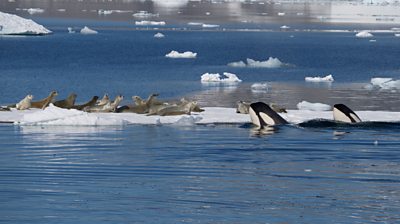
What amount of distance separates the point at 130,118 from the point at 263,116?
319 cm

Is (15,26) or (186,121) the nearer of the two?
(186,121)

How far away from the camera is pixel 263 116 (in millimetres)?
22656

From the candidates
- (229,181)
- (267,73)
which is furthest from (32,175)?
(267,73)

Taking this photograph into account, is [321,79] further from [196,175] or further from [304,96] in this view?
[196,175]

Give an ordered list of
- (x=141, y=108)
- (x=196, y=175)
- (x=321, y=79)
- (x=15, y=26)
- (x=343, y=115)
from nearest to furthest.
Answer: (x=196, y=175)
(x=343, y=115)
(x=141, y=108)
(x=321, y=79)
(x=15, y=26)

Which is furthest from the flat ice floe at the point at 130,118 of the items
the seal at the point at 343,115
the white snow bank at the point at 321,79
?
the white snow bank at the point at 321,79

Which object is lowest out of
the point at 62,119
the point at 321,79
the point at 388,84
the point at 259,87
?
the point at 321,79

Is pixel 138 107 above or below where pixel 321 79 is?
above

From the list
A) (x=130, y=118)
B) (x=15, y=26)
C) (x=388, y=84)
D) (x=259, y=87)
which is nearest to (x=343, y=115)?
(x=130, y=118)

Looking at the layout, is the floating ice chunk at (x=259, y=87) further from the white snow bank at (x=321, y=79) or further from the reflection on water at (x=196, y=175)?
the reflection on water at (x=196, y=175)

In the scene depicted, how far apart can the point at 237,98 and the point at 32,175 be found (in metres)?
20.3

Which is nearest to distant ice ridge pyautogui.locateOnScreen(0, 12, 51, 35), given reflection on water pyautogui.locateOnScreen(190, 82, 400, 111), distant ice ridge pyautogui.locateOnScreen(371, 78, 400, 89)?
reflection on water pyautogui.locateOnScreen(190, 82, 400, 111)

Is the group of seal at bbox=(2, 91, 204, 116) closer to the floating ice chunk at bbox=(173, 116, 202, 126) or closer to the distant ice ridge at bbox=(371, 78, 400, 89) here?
the floating ice chunk at bbox=(173, 116, 202, 126)

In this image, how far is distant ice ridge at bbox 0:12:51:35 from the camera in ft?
244
